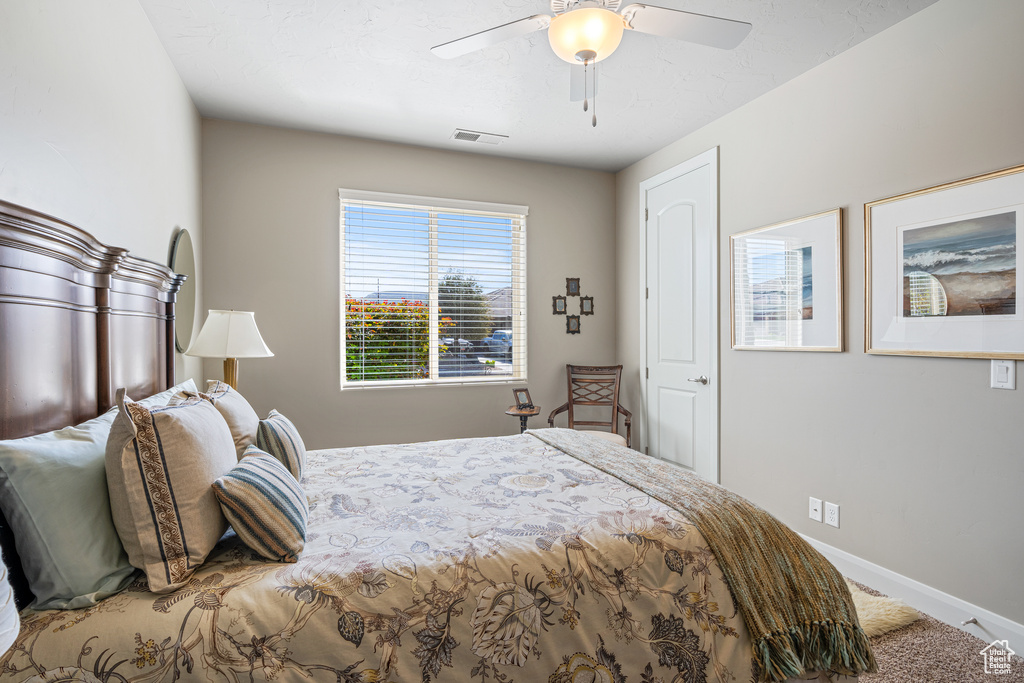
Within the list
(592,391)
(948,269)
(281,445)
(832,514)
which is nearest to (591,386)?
(592,391)

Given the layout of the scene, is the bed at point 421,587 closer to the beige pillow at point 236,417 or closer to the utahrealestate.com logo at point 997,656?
the beige pillow at point 236,417

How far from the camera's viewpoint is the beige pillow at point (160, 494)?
1.11m

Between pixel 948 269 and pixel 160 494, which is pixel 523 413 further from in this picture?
pixel 160 494

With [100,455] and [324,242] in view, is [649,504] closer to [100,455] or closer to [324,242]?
[100,455]

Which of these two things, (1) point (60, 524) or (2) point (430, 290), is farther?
(2) point (430, 290)

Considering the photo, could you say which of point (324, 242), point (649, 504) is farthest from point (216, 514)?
point (324, 242)

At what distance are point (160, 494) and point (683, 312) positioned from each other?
3.37 meters

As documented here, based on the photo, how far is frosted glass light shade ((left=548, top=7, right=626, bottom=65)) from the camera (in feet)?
5.54

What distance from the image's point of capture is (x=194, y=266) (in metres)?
3.08

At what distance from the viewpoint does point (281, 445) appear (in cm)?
185

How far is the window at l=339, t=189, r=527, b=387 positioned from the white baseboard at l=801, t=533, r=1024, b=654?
8.11ft

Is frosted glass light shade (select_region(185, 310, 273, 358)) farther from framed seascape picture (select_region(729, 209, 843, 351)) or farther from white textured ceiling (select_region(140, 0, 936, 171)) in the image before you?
framed seascape picture (select_region(729, 209, 843, 351))

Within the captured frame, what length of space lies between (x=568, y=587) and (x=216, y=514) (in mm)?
894

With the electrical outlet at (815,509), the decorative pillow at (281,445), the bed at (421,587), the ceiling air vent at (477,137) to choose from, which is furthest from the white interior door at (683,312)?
the decorative pillow at (281,445)
